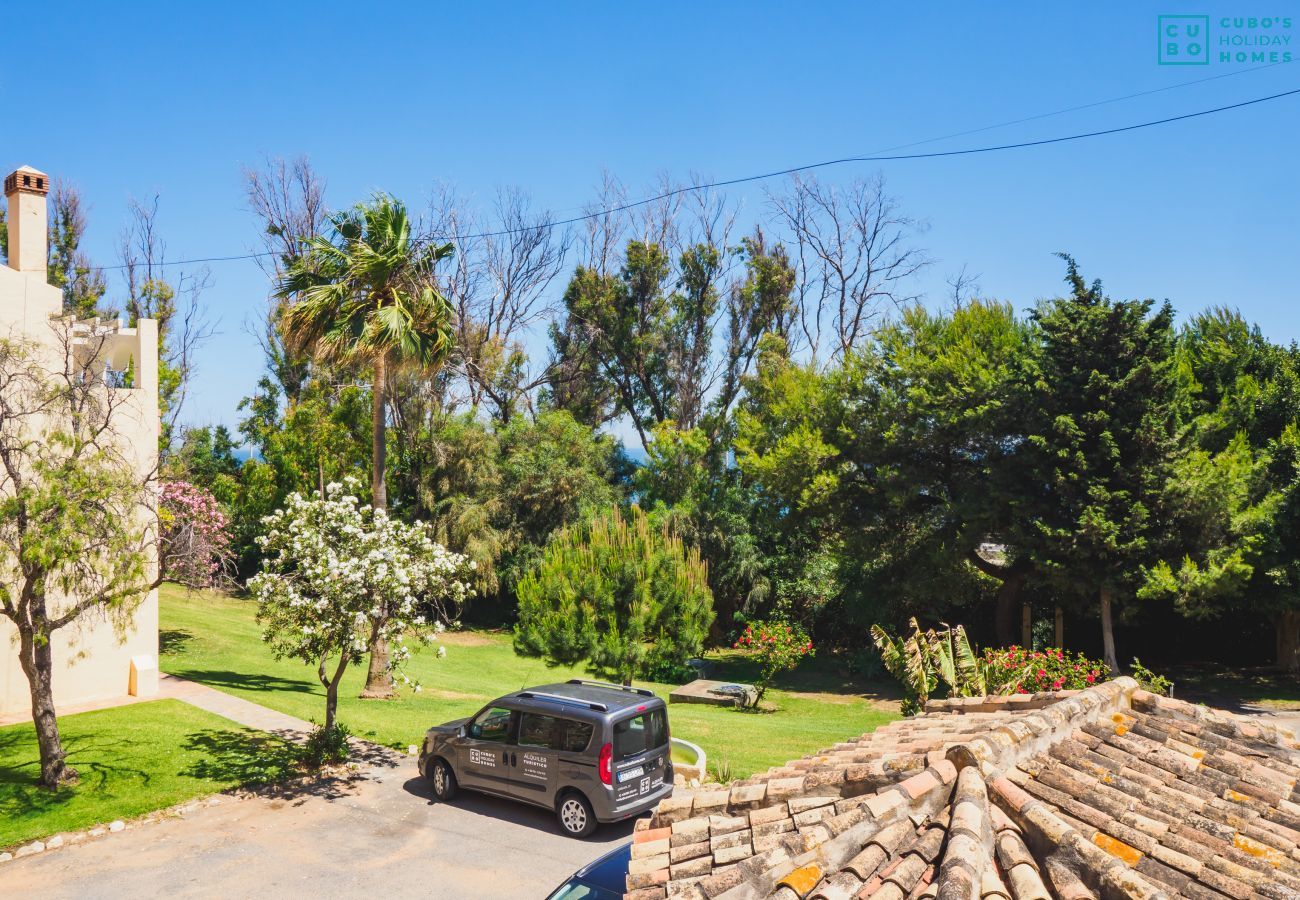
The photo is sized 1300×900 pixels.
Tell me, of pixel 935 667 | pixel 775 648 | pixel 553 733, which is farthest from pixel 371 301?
pixel 935 667

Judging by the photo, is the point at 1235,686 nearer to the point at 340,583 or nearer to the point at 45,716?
the point at 340,583

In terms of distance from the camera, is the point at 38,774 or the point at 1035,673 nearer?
the point at 38,774

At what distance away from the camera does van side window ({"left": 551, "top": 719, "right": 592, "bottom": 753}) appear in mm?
11706

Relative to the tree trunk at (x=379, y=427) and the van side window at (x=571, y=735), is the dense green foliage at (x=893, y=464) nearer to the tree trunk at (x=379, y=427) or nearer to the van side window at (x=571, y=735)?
the tree trunk at (x=379, y=427)

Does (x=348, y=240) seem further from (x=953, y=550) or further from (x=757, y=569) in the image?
(x=757, y=569)

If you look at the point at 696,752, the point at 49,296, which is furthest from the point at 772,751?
the point at 49,296

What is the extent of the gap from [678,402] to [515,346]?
8778 mm

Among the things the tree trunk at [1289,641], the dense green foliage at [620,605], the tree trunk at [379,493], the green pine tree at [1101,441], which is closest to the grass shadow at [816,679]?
the dense green foliage at [620,605]

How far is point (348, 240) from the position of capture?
61.5 ft

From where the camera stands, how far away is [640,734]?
12.0 metres

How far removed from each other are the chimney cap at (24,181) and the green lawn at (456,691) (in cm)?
885

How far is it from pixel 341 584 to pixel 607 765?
454cm

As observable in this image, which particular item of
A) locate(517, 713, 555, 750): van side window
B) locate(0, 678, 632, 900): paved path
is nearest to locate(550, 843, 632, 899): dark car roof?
locate(0, 678, 632, 900): paved path

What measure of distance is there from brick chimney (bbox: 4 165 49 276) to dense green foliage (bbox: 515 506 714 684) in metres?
14.3
